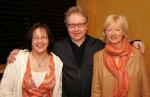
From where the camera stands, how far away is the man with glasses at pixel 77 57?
2.46 m

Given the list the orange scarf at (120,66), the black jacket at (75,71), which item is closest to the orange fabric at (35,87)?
the black jacket at (75,71)

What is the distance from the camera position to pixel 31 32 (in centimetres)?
239

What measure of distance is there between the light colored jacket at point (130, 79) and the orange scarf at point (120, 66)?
34mm

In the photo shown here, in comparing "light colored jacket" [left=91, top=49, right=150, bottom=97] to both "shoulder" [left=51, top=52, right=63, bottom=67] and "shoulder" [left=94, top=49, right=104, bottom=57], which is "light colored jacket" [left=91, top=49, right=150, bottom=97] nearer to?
"shoulder" [left=94, top=49, right=104, bottom=57]

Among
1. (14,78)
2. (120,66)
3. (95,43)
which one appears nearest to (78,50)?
(95,43)

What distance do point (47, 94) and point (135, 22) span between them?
1924mm

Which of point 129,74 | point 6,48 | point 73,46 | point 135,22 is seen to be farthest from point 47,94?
point 135,22

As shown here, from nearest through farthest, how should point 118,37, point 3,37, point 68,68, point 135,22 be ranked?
1. point 118,37
2. point 68,68
3. point 3,37
4. point 135,22

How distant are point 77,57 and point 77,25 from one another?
0.99 ft

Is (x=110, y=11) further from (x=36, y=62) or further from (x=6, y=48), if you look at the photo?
(x=36, y=62)

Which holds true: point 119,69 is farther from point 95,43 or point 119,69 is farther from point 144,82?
point 95,43

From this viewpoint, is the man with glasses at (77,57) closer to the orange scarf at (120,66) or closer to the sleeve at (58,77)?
the sleeve at (58,77)

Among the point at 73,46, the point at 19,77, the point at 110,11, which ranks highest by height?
the point at 110,11

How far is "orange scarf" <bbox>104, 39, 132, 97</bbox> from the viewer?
2332 mm
